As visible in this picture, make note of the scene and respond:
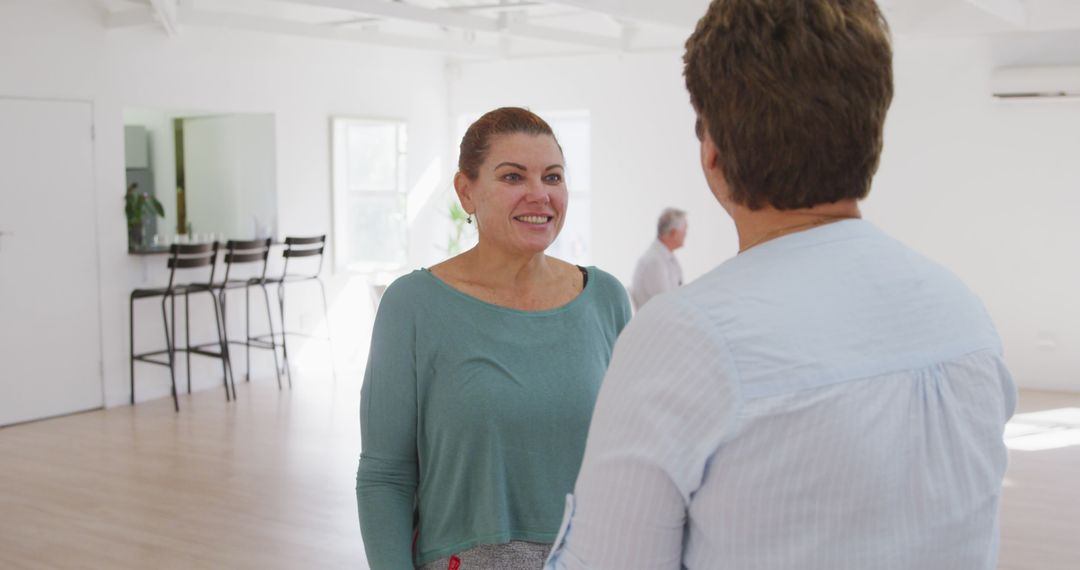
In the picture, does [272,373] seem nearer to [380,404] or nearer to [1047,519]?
[1047,519]

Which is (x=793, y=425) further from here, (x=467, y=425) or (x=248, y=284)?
(x=248, y=284)

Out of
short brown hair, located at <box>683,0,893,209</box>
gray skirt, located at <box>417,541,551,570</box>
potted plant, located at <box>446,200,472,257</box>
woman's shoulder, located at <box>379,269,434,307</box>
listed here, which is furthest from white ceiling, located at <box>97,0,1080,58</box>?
short brown hair, located at <box>683,0,893,209</box>

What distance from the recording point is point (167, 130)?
31.2ft

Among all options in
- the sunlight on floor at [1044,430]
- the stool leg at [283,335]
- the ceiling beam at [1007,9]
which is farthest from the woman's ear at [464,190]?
the stool leg at [283,335]

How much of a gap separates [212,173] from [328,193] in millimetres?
1033

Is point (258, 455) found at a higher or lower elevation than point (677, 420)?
lower

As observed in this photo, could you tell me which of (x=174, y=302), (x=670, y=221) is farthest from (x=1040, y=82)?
(x=174, y=302)

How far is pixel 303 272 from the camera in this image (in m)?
9.45

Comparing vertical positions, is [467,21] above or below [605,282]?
above

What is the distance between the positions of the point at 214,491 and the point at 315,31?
4334 millimetres

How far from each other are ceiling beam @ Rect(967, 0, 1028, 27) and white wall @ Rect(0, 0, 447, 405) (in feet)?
17.9

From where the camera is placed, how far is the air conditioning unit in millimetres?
8039

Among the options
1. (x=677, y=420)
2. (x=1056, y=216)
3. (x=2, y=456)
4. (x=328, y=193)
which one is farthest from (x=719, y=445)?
(x=328, y=193)

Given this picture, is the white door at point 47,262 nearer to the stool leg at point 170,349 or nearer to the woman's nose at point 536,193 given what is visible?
the stool leg at point 170,349
